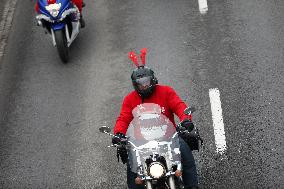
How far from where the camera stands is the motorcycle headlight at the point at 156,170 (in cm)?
865

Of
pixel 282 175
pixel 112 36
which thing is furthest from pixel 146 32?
pixel 282 175

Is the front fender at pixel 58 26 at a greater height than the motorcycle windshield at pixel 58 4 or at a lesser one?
lesser

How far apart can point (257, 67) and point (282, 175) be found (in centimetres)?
328

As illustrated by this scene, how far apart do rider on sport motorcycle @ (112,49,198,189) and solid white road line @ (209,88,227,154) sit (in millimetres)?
1659

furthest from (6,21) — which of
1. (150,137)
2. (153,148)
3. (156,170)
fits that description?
(156,170)

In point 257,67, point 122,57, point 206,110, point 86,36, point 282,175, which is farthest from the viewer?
point 86,36

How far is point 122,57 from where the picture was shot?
14867 mm

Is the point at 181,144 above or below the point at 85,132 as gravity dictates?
above

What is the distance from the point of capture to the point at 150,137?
920cm

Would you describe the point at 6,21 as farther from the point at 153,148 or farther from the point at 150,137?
the point at 153,148

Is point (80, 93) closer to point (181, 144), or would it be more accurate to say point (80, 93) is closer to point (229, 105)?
point (229, 105)

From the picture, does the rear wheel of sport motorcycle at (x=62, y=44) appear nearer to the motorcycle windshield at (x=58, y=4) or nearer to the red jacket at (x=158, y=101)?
the motorcycle windshield at (x=58, y=4)

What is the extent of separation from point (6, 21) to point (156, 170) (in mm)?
9335

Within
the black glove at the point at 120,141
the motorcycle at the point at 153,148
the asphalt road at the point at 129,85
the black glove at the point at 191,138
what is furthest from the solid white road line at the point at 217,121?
the black glove at the point at 120,141
